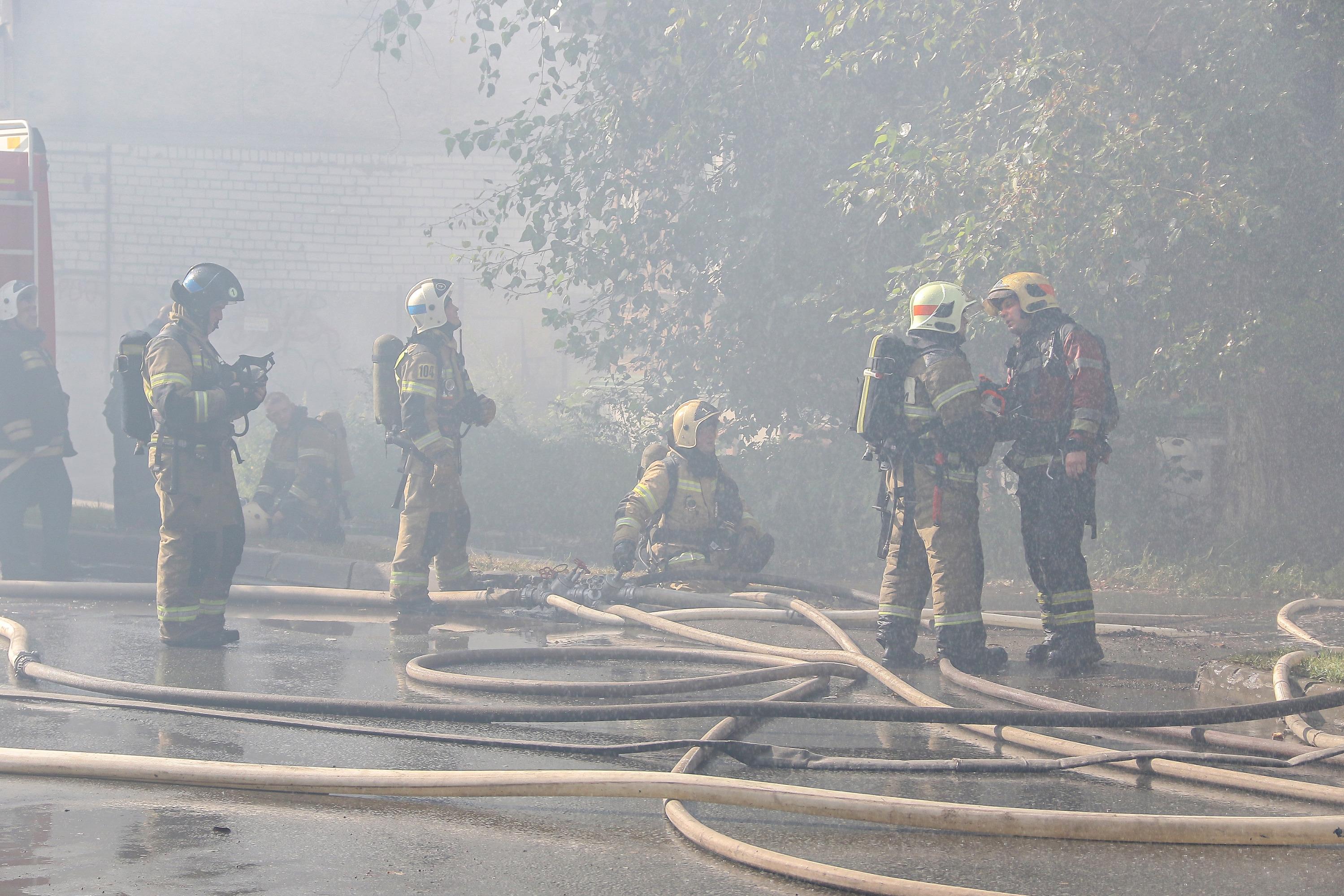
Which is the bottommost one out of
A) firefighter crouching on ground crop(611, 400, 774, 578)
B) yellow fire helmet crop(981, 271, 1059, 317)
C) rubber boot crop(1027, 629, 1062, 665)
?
rubber boot crop(1027, 629, 1062, 665)

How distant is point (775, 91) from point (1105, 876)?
10.7m

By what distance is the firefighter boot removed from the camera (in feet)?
19.3

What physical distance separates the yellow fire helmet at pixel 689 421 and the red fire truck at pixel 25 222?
5.81 metres

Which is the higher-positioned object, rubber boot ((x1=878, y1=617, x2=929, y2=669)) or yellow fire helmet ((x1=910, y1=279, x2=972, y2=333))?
yellow fire helmet ((x1=910, y1=279, x2=972, y2=333))

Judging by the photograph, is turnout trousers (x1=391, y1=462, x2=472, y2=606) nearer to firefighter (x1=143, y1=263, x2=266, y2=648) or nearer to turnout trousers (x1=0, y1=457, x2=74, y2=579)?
firefighter (x1=143, y1=263, x2=266, y2=648)

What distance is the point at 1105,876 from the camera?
320 centimetres

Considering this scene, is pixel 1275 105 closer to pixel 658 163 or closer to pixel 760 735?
pixel 658 163

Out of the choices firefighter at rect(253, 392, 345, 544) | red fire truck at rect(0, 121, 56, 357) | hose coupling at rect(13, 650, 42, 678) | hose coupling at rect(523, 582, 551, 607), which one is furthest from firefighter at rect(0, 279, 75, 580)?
hose coupling at rect(13, 650, 42, 678)

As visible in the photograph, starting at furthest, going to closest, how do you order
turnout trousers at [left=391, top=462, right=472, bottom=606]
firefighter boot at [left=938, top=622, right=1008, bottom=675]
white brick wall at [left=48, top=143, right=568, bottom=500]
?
white brick wall at [left=48, top=143, right=568, bottom=500] → turnout trousers at [left=391, top=462, right=472, bottom=606] → firefighter boot at [left=938, top=622, right=1008, bottom=675]

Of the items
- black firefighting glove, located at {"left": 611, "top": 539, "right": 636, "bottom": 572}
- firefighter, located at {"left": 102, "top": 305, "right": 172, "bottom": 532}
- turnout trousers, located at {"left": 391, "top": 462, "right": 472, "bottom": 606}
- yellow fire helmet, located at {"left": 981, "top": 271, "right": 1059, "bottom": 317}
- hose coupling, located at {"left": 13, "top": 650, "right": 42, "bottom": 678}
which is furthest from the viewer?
firefighter, located at {"left": 102, "top": 305, "right": 172, "bottom": 532}

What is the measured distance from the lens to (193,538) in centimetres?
681

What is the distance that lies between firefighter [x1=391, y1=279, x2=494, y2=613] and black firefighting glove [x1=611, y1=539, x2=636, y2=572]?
1095 millimetres

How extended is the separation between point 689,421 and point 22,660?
4098mm

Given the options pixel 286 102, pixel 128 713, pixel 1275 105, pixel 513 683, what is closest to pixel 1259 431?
pixel 1275 105
